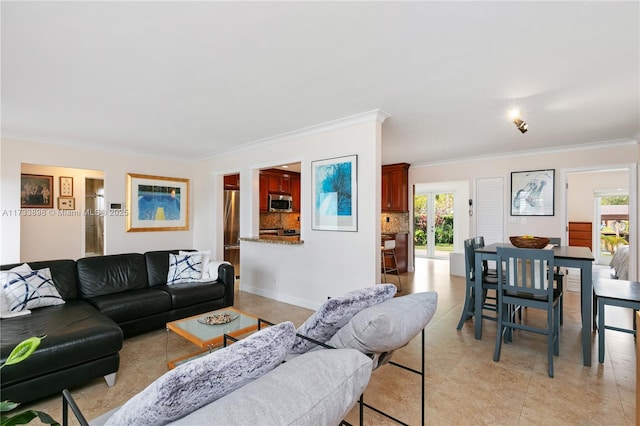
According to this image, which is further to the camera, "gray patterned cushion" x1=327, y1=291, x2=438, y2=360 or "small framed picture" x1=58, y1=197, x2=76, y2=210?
"small framed picture" x1=58, y1=197, x2=76, y2=210

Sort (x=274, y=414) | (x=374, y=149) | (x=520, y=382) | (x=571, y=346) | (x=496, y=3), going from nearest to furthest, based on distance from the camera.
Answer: (x=274, y=414) < (x=496, y=3) < (x=520, y=382) < (x=571, y=346) < (x=374, y=149)

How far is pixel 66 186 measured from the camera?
19.5 feet

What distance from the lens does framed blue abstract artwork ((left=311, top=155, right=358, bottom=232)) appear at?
370 centimetres

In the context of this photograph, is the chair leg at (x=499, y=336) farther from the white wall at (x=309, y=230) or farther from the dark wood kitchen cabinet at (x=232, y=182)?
the dark wood kitchen cabinet at (x=232, y=182)

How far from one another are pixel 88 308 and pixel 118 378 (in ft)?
2.55

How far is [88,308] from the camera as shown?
9.20 feet

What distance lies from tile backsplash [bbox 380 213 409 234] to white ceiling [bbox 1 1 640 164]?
305 centimetres

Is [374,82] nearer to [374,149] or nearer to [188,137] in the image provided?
[374,149]

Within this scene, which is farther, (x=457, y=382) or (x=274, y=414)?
(x=457, y=382)

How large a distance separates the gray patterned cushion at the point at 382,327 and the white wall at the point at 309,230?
6.38ft

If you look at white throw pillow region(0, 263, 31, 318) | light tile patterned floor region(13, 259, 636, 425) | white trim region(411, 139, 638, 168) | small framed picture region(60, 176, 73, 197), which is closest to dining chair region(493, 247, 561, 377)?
light tile patterned floor region(13, 259, 636, 425)

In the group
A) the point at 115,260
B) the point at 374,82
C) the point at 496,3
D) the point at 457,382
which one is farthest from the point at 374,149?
the point at 115,260

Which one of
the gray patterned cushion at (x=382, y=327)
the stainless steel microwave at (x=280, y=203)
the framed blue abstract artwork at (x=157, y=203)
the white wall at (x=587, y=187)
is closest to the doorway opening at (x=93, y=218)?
the framed blue abstract artwork at (x=157, y=203)

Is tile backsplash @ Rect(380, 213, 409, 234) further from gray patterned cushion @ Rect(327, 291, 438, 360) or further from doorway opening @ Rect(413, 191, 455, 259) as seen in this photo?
gray patterned cushion @ Rect(327, 291, 438, 360)
